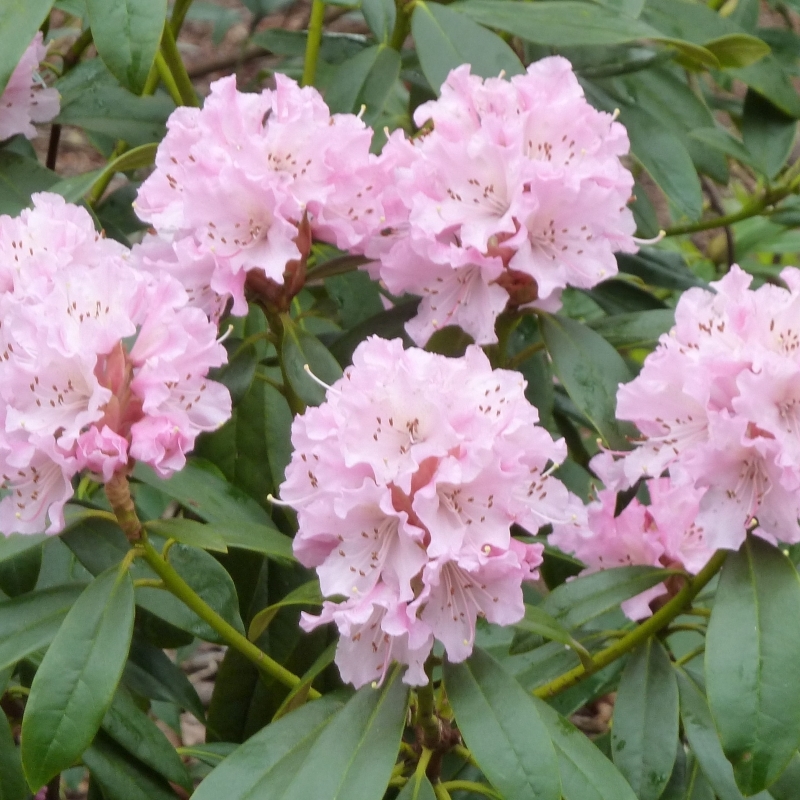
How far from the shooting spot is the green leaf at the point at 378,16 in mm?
1383

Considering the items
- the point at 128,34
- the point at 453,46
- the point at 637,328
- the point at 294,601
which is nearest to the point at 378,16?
the point at 453,46

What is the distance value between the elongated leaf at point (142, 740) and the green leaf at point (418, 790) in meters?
0.26

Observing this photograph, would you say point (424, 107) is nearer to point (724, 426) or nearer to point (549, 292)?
Result: point (549, 292)

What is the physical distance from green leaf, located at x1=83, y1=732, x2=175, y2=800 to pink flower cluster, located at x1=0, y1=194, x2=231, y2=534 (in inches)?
13.0

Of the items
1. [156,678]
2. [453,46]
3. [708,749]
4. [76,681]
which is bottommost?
[156,678]

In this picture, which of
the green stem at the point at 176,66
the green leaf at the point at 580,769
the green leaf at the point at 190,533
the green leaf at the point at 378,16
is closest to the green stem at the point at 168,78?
the green stem at the point at 176,66

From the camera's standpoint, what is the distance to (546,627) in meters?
1.02

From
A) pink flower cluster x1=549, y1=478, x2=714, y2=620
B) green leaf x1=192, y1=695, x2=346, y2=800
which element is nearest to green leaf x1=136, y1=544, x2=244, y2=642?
green leaf x1=192, y1=695, x2=346, y2=800

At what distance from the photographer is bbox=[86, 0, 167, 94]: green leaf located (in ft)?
3.59

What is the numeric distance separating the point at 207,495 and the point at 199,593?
97mm

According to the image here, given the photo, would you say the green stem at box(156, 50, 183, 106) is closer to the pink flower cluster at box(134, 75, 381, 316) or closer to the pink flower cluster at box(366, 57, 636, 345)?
the pink flower cluster at box(134, 75, 381, 316)

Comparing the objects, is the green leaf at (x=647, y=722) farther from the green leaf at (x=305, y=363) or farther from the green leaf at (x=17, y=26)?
the green leaf at (x=17, y=26)

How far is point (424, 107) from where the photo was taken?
1.15 metres

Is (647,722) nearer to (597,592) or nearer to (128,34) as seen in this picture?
(597,592)
